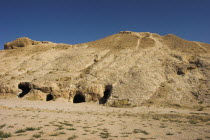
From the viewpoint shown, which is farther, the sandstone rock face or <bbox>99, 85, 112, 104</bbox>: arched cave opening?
the sandstone rock face

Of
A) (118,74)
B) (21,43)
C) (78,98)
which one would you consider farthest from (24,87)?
(21,43)

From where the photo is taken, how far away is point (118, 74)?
33.3 meters

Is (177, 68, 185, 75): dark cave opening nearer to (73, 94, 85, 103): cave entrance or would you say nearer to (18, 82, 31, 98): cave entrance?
(73, 94, 85, 103): cave entrance

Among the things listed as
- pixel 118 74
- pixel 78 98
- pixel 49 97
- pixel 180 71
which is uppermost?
pixel 180 71

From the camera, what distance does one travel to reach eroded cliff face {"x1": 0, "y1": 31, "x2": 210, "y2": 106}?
1077 inches

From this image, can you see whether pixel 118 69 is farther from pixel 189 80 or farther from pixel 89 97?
pixel 189 80

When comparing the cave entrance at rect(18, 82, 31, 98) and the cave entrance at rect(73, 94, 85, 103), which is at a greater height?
the cave entrance at rect(18, 82, 31, 98)

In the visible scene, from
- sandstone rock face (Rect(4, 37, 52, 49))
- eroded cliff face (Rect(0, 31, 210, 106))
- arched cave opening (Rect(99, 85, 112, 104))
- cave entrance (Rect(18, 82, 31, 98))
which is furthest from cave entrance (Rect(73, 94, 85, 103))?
sandstone rock face (Rect(4, 37, 52, 49))

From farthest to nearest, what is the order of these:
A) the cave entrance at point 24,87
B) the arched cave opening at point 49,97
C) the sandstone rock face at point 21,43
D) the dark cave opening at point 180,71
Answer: the sandstone rock face at point 21,43 → the cave entrance at point 24,87 → the arched cave opening at point 49,97 → the dark cave opening at point 180,71

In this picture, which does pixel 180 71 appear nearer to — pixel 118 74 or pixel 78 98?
pixel 118 74

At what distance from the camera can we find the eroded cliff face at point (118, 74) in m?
27.4

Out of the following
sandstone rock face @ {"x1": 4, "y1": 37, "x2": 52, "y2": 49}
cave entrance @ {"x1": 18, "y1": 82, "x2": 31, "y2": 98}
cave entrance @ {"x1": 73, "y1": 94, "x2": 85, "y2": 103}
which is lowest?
cave entrance @ {"x1": 73, "y1": 94, "x2": 85, "y2": 103}

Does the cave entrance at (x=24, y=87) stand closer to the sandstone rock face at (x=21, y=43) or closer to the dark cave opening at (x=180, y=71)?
the dark cave opening at (x=180, y=71)

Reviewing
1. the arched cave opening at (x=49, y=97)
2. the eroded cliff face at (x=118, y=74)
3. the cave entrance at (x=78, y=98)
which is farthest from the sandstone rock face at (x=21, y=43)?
the cave entrance at (x=78, y=98)
